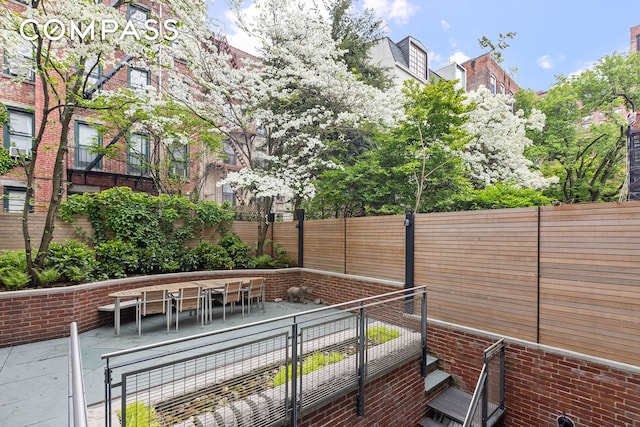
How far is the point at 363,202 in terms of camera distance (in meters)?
9.02

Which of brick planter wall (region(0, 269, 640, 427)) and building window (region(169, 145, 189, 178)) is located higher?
building window (region(169, 145, 189, 178))

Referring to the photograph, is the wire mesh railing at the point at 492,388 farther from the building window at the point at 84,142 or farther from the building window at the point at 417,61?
the building window at the point at 417,61

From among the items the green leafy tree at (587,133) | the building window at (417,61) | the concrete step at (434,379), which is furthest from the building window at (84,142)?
the green leafy tree at (587,133)

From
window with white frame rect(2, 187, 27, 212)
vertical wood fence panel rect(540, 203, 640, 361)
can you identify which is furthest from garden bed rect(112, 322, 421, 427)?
window with white frame rect(2, 187, 27, 212)

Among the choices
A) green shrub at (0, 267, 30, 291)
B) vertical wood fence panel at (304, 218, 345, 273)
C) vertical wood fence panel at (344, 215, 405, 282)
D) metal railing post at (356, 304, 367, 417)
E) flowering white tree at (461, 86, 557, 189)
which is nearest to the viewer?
metal railing post at (356, 304, 367, 417)

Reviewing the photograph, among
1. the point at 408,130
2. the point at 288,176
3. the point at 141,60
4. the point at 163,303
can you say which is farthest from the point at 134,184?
the point at 408,130

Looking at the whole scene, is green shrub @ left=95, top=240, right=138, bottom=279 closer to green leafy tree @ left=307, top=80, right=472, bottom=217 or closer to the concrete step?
green leafy tree @ left=307, top=80, right=472, bottom=217

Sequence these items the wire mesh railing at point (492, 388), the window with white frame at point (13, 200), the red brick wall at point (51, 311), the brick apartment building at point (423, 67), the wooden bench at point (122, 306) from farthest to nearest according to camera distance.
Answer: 1. the brick apartment building at point (423, 67)
2. the window with white frame at point (13, 200)
3. the wooden bench at point (122, 306)
4. the red brick wall at point (51, 311)
5. the wire mesh railing at point (492, 388)

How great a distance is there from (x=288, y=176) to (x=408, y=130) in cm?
353

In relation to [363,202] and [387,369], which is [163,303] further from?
[363,202]

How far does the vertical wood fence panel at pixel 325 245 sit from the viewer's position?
7.70 metres

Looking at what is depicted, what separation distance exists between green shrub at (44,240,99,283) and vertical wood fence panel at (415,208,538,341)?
6.64 m

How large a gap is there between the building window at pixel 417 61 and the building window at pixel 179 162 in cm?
1205

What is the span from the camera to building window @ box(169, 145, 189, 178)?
11.7 m
